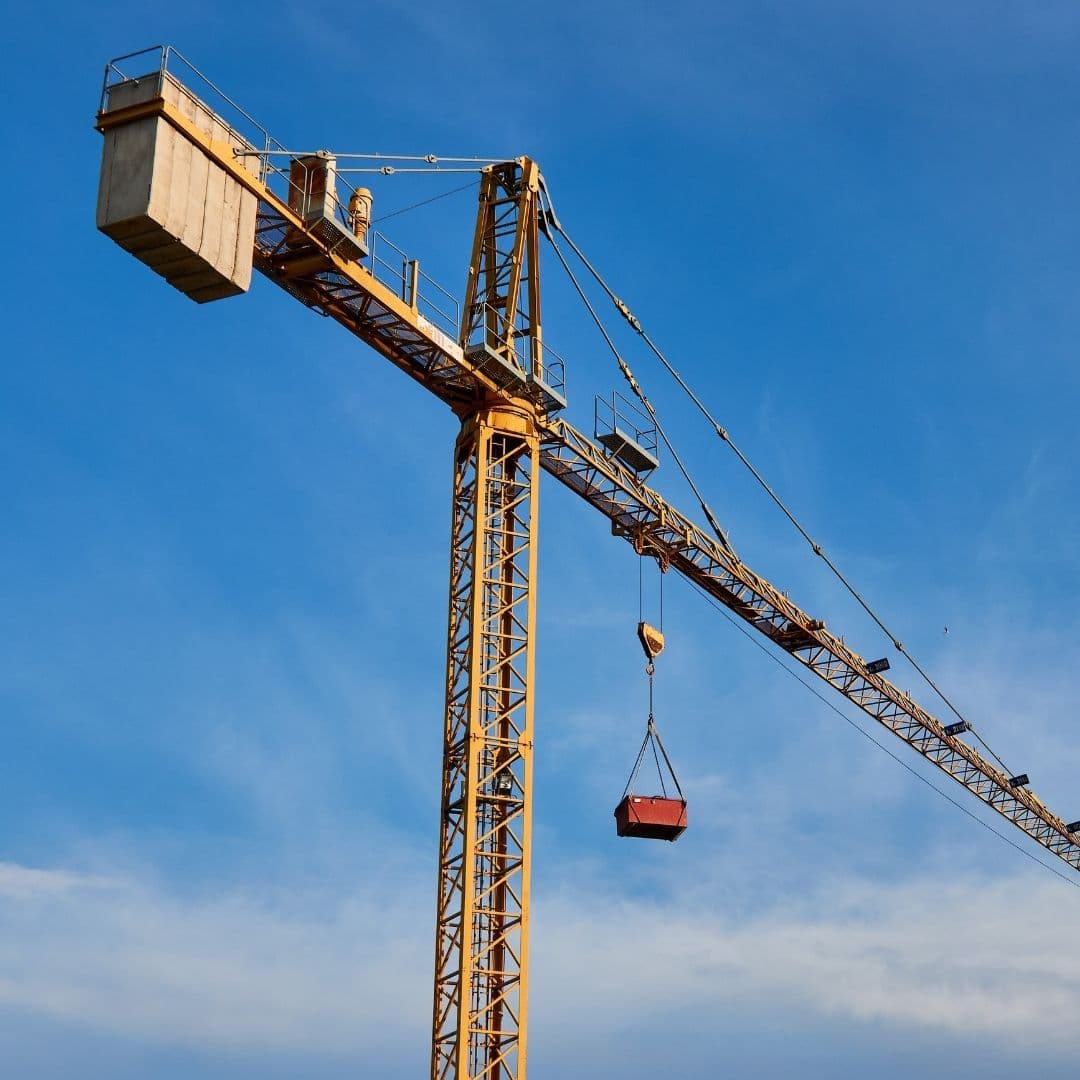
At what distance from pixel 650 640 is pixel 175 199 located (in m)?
24.3

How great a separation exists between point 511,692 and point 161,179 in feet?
55.0

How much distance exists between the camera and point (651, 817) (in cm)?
4656

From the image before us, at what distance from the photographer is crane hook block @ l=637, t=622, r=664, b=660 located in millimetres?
55531

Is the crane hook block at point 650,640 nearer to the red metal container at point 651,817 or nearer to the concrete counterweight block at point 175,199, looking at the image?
the red metal container at point 651,817

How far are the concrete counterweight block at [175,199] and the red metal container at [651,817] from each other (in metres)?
18.0

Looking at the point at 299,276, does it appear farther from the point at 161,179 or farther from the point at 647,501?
the point at 647,501

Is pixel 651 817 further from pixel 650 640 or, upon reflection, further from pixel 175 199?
pixel 175 199

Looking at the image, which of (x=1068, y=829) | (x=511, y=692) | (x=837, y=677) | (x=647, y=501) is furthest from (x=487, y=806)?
(x=1068, y=829)

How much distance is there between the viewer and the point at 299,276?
4275cm

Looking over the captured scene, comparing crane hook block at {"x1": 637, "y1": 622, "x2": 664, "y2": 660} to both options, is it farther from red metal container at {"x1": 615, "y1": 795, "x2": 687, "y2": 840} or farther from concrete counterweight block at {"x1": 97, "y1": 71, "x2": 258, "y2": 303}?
concrete counterweight block at {"x1": 97, "y1": 71, "x2": 258, "y2": 303}

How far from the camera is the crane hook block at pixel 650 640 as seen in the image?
5553 cm

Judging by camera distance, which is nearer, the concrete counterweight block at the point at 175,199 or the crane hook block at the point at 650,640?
the concrete counterweight block at the point at 175,199

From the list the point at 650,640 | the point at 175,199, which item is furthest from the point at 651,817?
the point at 175,199

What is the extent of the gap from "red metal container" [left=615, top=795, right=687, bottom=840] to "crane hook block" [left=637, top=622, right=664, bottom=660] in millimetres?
9073
